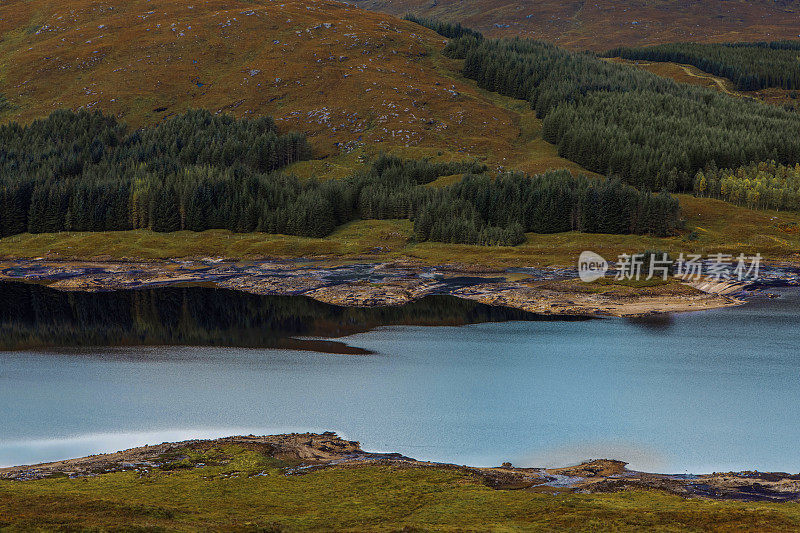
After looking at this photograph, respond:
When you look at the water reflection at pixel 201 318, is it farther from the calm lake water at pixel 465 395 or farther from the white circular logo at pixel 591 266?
the white circular logo at pixel 591 266

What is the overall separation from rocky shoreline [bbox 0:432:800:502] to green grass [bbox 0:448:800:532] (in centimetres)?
170

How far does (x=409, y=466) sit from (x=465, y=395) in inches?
729

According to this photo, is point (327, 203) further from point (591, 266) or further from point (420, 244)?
point (591, 266)

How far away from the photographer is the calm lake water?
1890 inches

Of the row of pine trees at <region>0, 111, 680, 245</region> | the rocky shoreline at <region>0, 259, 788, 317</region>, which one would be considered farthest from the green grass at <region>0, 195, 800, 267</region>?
the rocky shoreline at <region>0, 259, 788, 317</region>

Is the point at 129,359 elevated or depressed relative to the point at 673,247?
depressed

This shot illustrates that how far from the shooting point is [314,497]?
119 ft

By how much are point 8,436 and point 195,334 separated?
38.5 metres

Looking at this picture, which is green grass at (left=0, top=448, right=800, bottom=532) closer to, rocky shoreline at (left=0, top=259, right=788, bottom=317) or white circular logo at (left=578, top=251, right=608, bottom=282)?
rocky shoreline at (left=0, top=259, right=788, bottom=317)

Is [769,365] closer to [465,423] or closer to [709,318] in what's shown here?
[709,318]

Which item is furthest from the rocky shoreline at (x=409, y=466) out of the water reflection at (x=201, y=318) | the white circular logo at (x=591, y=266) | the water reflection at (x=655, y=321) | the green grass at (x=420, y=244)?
the green grass at (x=420, y=244)

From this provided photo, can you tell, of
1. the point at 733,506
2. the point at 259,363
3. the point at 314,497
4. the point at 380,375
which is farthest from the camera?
the point at 259,363

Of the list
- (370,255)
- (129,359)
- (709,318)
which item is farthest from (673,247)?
(129,359)

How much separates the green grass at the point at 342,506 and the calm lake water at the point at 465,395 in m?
8.77
